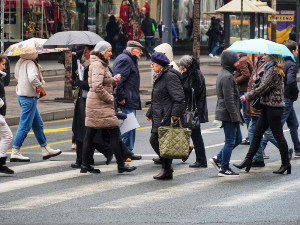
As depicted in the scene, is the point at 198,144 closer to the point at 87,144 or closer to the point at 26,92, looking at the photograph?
the point at 87,144

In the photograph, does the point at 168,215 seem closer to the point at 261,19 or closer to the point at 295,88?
the point at 295,88

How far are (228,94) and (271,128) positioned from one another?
76 cm

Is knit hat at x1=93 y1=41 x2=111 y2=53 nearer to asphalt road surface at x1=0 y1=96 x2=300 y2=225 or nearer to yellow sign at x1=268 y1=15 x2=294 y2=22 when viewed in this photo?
asphalt road surface at x1=0 y1=96 x2=300 y2=225

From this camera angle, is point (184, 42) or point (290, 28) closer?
point (290, 28)

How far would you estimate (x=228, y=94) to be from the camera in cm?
845

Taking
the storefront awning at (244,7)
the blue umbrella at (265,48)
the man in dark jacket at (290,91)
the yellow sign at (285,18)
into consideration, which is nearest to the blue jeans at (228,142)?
the blue umbrella at (265,48)

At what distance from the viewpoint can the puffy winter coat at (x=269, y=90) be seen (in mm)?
8469

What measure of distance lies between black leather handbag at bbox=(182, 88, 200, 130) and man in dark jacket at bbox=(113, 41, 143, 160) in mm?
1306

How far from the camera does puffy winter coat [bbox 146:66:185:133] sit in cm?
805

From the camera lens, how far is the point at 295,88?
9.95m

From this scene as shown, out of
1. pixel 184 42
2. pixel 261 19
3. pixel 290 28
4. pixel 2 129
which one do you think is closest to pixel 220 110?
pixel 2 129

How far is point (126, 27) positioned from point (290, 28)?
747cm

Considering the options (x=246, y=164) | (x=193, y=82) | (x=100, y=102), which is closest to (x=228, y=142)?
(x=246, y=164)

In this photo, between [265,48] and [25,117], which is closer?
[265,48]
